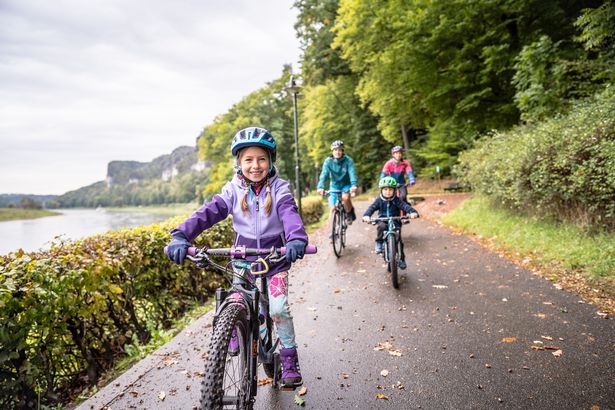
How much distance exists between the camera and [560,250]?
6.25m

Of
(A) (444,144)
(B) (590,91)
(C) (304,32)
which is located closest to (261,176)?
(B) (590,91)

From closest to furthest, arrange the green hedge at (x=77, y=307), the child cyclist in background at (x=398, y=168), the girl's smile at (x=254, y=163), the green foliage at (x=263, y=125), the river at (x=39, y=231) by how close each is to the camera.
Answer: the green hedge at (x=77, y=307), the girl's smile at (x=254, y=163), the river at (x=39, y=231), the child cyclist in background at (x=398, y=168), the green foliage at (x=263, y=125)

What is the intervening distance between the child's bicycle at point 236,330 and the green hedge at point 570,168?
5495mm

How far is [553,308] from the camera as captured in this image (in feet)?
14.9

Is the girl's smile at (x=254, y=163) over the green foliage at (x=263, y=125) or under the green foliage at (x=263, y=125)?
under

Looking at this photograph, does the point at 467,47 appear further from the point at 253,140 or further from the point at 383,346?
the point at 253,140

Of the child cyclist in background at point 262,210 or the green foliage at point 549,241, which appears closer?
the child cyclist in background at point 262,210

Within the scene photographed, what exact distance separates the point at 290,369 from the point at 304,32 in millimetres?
33173

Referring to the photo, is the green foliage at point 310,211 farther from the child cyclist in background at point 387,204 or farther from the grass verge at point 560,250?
the child cyclist in background at point 387,204

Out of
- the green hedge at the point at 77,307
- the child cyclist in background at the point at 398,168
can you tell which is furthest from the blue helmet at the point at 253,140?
the child cyclist in background at the point at 398,168

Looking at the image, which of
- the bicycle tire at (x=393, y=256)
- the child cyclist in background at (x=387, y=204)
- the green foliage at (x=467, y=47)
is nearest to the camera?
the bicycle tire at (x=393, y=256)

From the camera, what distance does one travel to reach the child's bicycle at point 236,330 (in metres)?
2.04

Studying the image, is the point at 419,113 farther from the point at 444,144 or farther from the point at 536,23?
the point at 536,23

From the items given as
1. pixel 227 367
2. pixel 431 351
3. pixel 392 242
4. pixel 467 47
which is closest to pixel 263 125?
pixel 467 47
